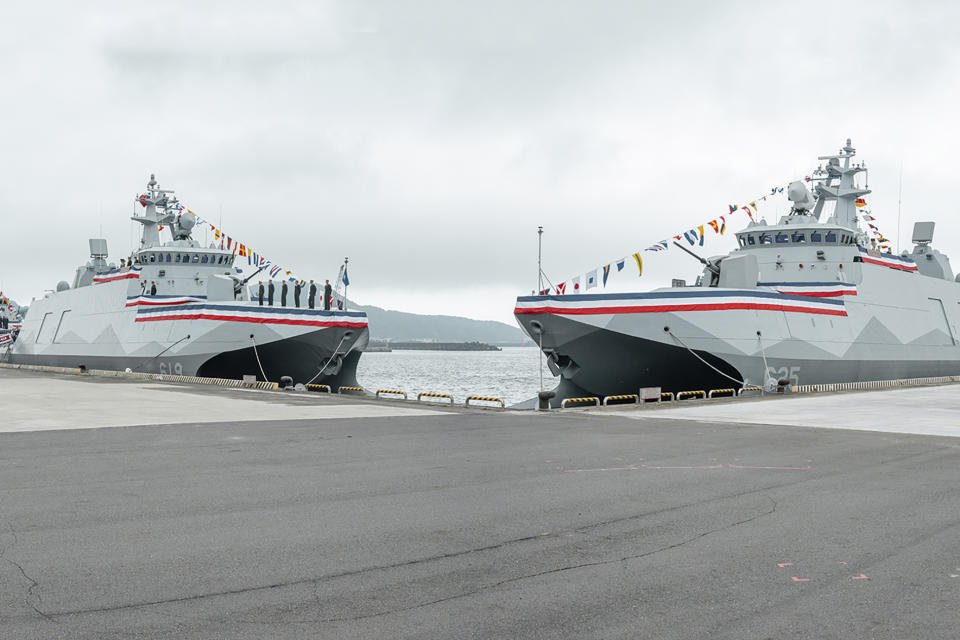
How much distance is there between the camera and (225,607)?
5.35 metres

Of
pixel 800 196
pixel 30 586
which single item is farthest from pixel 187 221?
pixel 30 586

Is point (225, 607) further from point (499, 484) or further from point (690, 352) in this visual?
point (690, 352)

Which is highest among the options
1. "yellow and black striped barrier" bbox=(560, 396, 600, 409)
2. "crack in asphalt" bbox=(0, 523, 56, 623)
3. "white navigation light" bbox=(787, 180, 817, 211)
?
"white navigation light" bbox=(787, 180, 817, 211)

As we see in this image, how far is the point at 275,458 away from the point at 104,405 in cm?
1106

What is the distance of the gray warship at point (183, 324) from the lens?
37.4 metres

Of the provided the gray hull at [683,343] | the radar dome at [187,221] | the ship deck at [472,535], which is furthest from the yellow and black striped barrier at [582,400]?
the radar dome at [187,221]

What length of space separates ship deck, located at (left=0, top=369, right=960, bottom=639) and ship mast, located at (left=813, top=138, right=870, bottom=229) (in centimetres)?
3412

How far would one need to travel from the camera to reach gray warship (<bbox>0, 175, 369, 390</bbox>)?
123 ft

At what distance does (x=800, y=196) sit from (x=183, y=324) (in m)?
28.6

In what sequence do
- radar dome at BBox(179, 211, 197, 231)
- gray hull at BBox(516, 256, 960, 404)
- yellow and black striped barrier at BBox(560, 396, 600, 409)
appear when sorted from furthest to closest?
1. radar dome at BBox(179, 211, 197, 231)
2. gray hull at BBox(516, 256, 960, 404)
3. yellow and black striped barrier at BBox(560, 396, 600, 409)

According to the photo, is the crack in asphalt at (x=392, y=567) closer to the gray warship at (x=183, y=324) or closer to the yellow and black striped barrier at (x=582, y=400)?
the yellow and black striped barrier at (x=582, y=400)

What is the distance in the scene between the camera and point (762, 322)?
30.2m

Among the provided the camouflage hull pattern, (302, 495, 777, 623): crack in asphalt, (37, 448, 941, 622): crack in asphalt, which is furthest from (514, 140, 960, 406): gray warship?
(302, 495, 777, 623): crack in asphalt

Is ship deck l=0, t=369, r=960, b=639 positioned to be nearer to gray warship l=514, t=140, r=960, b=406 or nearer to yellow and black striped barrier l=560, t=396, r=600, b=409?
yellow and black striped barrier l=560, t=396, r=600, b=409
